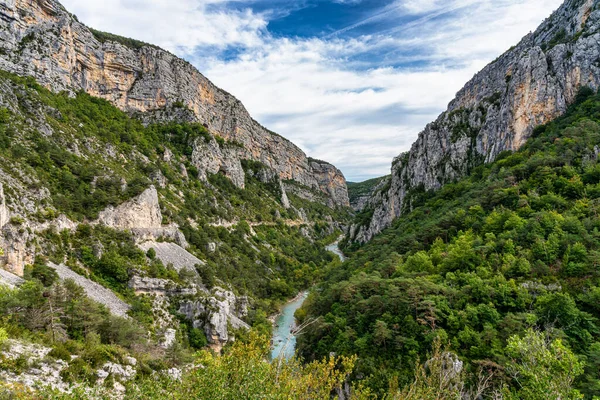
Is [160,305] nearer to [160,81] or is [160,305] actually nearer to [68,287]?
[68,287]

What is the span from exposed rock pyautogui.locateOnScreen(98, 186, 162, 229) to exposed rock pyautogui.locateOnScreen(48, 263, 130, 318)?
25.4ft

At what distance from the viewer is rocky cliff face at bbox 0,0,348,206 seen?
4253 centimetres

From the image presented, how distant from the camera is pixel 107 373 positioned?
45.1 ft

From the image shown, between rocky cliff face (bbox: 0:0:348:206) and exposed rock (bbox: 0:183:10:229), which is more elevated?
rocky cliff face (bbox: 0:0:348:206)

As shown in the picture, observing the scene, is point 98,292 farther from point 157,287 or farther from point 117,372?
point 117,372

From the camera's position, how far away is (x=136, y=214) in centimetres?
3444

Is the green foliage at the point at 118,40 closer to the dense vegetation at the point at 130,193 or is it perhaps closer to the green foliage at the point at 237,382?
the dense vegetation at the point at 130,193

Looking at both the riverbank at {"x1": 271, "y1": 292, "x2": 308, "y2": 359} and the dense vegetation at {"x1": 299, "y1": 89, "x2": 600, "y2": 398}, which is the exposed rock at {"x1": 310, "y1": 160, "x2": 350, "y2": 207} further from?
the dense vegetation at {"x1": 299, "y1": 89, "x2": 600, "y2": 398}

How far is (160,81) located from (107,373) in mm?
66143

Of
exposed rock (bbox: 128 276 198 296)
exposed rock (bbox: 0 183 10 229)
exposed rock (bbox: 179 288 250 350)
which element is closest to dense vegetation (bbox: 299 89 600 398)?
exposed rock (bbox: 179 288 250 350)

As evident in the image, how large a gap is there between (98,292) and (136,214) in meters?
11.7

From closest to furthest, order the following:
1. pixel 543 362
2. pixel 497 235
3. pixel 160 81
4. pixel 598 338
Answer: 1. pixel 543 362
2. pixel 598 338
3. pixel 497 235
4. pixel 160 81

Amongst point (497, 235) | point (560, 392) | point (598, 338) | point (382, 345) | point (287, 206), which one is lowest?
point (382, 345)

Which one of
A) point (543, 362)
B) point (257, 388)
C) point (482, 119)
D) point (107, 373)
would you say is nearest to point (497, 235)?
point (543, 362)
